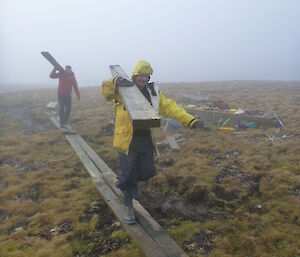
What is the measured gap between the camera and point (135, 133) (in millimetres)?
6430

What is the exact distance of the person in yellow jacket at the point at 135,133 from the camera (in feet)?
21.0

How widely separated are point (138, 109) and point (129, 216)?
2.41 metres

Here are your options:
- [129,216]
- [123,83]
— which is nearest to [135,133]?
[123,83]

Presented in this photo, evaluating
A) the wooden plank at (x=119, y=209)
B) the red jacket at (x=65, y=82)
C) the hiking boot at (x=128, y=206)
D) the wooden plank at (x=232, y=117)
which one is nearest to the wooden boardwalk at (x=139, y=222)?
the wooden plank at (x=119, y=209)

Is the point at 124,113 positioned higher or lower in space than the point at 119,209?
higher

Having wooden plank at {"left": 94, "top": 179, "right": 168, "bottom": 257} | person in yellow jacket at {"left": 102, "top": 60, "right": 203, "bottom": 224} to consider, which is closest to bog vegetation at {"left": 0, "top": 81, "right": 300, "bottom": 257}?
wooden plank at {"left": 94, "top": 179, "right": 168, "bottom": 257}

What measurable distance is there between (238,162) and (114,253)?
5.89 m

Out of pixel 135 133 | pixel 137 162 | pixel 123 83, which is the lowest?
pixel 137 162

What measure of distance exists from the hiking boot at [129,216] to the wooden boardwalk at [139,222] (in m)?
0.07

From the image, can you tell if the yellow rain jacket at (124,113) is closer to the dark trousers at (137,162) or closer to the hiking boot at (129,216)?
the dark trousers at (137,162)

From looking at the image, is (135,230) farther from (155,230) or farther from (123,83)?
(123,83)

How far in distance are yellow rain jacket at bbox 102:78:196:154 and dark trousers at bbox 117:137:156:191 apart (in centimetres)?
17

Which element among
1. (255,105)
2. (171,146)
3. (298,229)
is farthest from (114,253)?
(255,105)

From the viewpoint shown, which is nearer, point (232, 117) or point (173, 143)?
point (173, 143)
